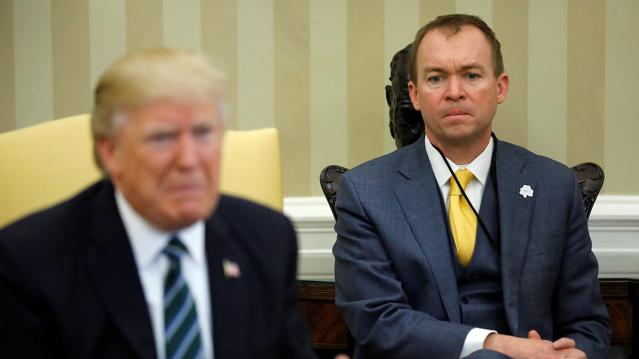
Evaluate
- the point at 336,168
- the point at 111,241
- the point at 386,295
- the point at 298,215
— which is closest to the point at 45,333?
the point at 111,241

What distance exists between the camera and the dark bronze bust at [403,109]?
11.3ft

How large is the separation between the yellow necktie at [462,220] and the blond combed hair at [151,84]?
5.25 feet

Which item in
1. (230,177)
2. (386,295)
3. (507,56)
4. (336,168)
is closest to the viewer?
(230,177)

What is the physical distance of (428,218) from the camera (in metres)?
2.94

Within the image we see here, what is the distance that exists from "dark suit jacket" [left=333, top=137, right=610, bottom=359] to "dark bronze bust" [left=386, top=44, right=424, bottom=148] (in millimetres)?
367

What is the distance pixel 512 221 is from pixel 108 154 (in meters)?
1.71

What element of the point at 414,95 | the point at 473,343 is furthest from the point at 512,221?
the point at 414,95

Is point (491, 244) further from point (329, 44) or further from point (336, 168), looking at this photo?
point (329, 44)

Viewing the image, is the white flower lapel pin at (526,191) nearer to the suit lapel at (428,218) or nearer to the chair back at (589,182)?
the suit lapel at (428,218)

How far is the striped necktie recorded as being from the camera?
153 cm

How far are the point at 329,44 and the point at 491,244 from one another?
1.40 metres

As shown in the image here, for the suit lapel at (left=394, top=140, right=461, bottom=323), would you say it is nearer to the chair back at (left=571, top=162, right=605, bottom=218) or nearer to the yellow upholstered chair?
the yellow upholstered chair

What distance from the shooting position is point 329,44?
405 cm

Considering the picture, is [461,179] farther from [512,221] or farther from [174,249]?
[174,249]
